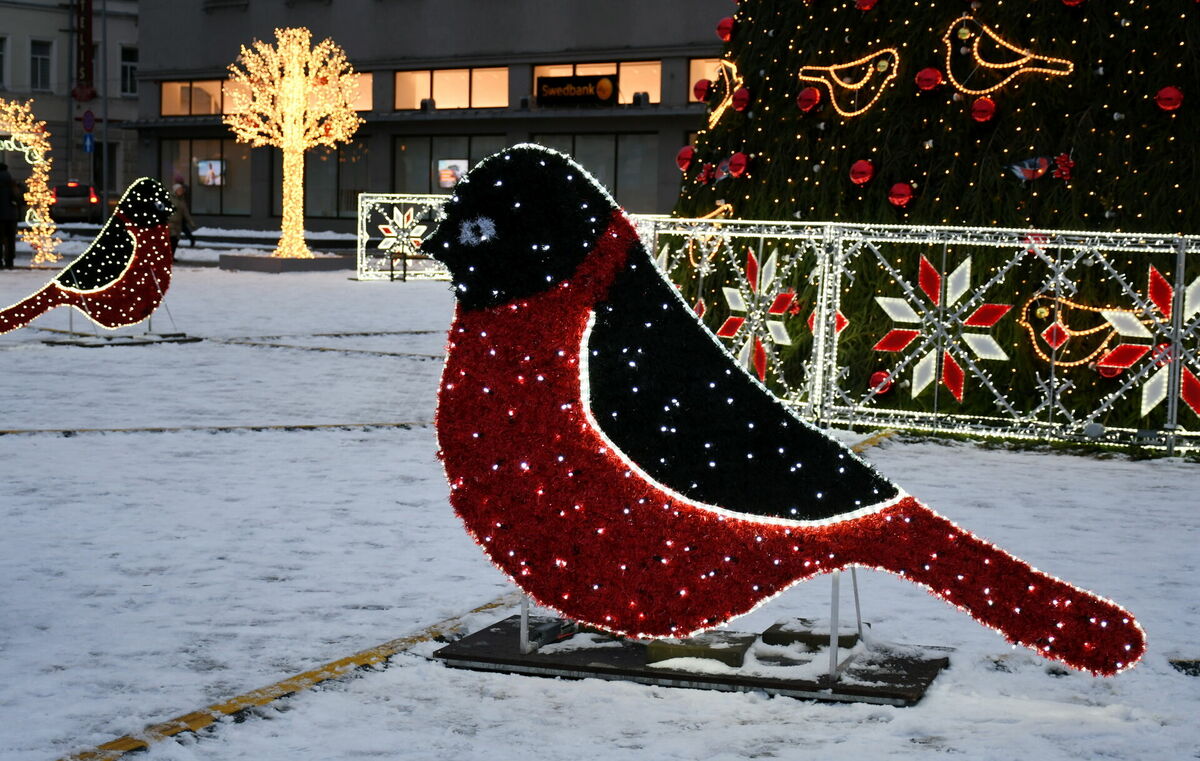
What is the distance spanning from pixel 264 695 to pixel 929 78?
8.02m

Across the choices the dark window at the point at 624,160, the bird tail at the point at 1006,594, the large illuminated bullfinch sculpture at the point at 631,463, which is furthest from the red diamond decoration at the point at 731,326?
the dark window at the point at 624,160

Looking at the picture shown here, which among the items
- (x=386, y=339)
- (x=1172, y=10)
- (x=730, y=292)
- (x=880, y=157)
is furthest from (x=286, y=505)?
(x=386, y=339)

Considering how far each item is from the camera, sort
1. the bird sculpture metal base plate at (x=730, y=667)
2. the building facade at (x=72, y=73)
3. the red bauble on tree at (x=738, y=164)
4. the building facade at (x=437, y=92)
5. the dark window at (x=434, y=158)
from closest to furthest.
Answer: the bird sculpture metal base plate at (x=730, y=667) → the red bauble on tree at (x=738, y=164) → the building facade at (x=437, y=92) → the dark window at (x=434, y=158) → the building facade at (x=72, y=73)

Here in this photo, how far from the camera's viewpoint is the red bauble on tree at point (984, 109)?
1121 cm

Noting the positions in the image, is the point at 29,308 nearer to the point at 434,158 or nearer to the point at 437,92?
the point at 437,92

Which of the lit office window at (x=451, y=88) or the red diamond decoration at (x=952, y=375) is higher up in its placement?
the lit office window at (x=451, y=88)

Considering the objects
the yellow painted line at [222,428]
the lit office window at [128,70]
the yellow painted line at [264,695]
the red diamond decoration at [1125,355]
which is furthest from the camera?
the lit office window at [128,70]

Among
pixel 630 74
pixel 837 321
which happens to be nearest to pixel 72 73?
pixel 630 74

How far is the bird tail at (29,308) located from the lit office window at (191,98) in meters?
37.7

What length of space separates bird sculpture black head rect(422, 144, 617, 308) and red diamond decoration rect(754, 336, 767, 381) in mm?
6696

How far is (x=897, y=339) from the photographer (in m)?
11.1

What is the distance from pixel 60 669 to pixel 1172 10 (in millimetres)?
8875

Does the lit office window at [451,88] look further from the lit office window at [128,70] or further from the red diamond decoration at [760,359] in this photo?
the red diamond decoration at [760,359]

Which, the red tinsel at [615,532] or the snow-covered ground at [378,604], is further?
the red tinsel at [615,532]
